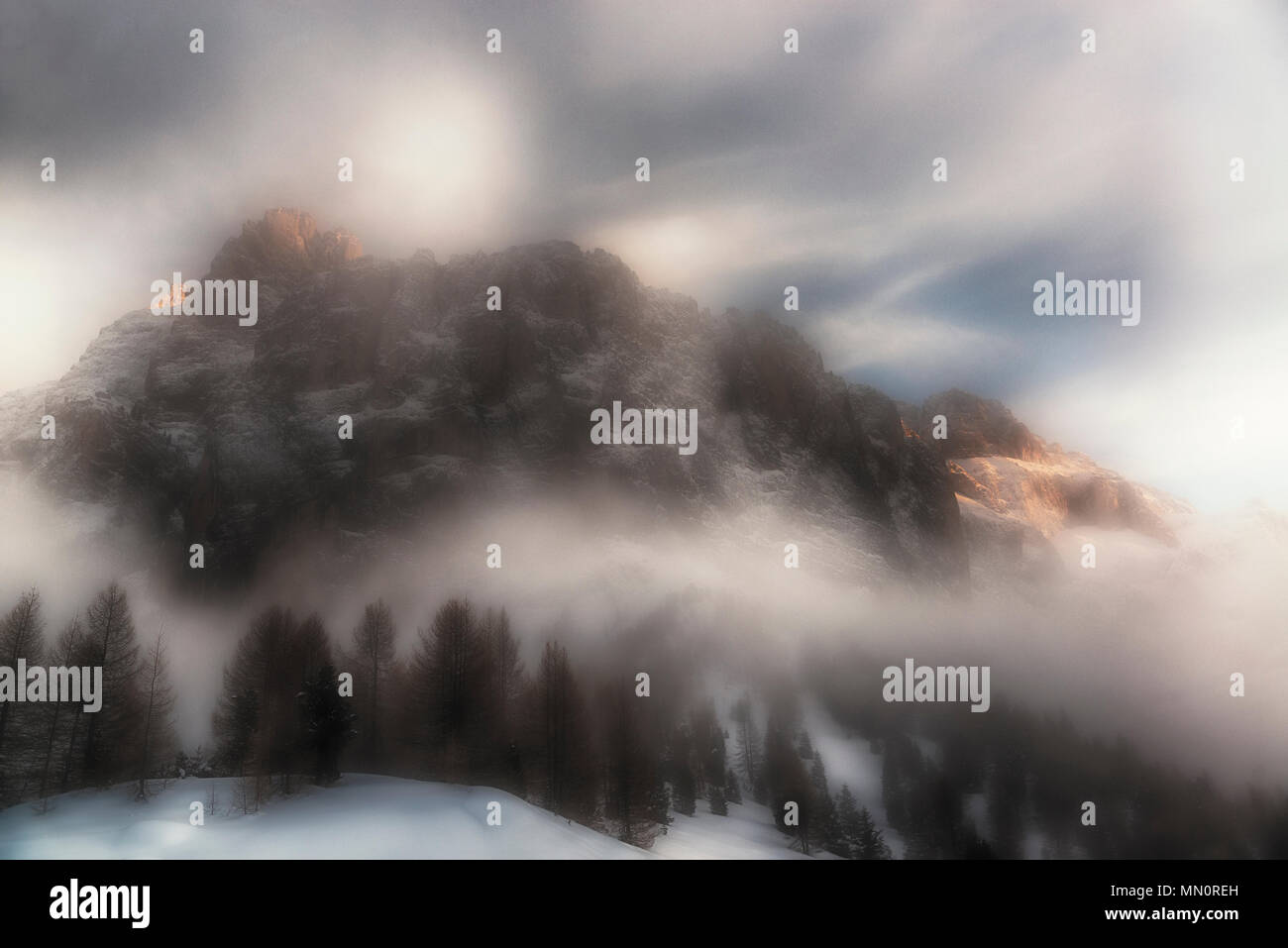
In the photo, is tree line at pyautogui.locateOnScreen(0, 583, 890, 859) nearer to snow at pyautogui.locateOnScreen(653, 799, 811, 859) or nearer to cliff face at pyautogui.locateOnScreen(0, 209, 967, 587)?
snow at pyautogui.locateOnScreen(653, 799, 811, 859)

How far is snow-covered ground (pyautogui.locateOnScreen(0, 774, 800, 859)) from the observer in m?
34.3

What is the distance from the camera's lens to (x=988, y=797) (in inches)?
3223

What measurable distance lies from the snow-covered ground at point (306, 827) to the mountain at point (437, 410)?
317ft

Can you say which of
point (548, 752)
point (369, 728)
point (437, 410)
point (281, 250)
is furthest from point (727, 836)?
point (281, 250)

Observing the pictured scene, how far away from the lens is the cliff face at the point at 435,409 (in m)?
134

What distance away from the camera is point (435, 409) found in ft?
500

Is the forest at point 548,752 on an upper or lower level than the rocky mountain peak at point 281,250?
lower

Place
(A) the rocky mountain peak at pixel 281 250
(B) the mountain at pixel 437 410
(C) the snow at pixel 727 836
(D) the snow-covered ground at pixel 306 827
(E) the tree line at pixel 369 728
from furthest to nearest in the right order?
(A) the rocky mountain peak at pixel 281 250, (B) the mountain at pixel 437 410, (C) the snow at pixel 727 836, (E) the tree line at pixel 369 728, (D) the snow-covered ground at pixel 306 827

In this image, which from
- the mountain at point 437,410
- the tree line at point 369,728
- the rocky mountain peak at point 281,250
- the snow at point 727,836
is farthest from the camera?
the rocky mountain peak at point 281,250

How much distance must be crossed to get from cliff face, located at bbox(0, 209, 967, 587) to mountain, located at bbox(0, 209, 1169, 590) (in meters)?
0.43

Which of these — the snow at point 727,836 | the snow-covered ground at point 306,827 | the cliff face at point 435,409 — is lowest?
A: the snow at point 727,836

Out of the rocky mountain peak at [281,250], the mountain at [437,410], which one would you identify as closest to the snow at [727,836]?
the mountain at [437,410]

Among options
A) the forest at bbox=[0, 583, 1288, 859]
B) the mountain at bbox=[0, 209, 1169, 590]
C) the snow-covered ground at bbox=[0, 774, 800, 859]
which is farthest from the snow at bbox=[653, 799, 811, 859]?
the mountain at bbox=[0, 209, 1169, 590]

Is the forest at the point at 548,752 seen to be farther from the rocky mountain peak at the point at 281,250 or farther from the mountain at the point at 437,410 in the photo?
the rocky mountain peak at the point at 281,250
